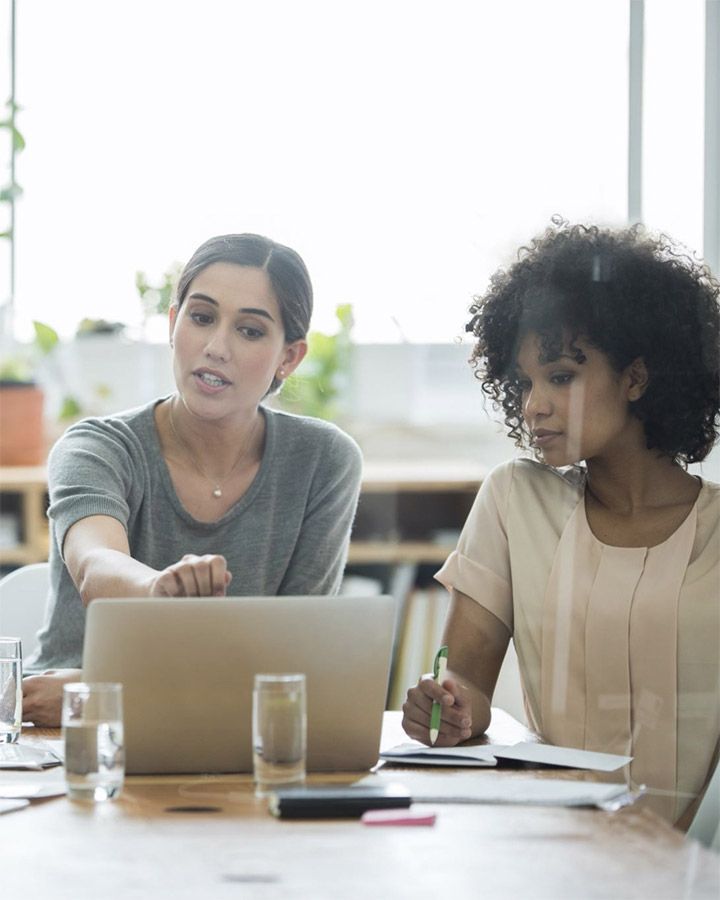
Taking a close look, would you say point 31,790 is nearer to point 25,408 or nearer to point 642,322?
point 642,322

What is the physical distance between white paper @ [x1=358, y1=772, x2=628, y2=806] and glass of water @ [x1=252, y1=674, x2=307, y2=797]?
0.28 feet

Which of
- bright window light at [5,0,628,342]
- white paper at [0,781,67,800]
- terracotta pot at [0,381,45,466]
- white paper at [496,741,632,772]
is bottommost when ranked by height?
white paper at [496,741,632,772]

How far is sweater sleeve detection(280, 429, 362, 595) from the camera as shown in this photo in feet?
6.22

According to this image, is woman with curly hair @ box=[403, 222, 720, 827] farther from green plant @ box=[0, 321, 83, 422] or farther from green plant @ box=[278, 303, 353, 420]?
green plant @ box=[0, 321, 83, 422]

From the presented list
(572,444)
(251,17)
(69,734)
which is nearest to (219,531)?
(572,444)

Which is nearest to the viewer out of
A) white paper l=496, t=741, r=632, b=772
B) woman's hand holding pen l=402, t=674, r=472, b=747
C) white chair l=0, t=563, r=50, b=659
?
white paper l=496, t=741, r=632, b=772

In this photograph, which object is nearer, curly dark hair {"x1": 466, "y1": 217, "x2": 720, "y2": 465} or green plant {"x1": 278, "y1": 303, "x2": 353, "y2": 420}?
curly dark hair {"x1": 466, "y1": 217, "x2": 720, "y2": 465}

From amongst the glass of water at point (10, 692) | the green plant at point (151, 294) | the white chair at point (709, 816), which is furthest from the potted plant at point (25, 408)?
the white chair at point (709, 816)

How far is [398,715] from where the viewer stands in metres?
1.74

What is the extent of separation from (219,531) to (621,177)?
97cm

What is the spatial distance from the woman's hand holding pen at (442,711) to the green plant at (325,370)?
1.04 metres

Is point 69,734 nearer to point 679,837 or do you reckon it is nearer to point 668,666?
point 679,837

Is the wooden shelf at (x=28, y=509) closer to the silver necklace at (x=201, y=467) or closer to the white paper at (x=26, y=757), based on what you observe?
the silver necklace at (x=201, y=467)

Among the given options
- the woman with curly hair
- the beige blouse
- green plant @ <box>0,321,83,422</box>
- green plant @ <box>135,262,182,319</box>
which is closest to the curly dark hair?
the woman with curly hair
